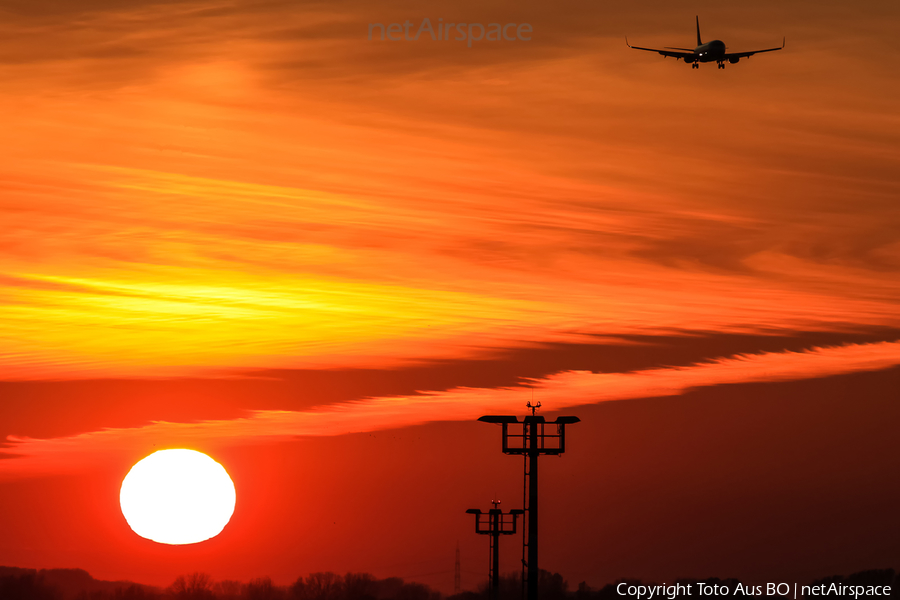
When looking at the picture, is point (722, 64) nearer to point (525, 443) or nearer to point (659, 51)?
point (659, 51)

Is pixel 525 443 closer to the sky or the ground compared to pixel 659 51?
closer to the ground

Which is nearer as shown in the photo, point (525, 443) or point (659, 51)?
point (525, 443)

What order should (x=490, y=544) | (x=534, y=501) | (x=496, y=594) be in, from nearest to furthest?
(x=534, y=501)
(x=496, y=594)
(x=490, y=544)

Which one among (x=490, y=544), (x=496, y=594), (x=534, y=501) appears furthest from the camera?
(x=490, y=544)

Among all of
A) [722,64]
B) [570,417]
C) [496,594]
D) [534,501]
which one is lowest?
[496,594]

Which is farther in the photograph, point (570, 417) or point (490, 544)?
point (490, 544)

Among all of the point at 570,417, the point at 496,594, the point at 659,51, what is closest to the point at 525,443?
the point at 570,417

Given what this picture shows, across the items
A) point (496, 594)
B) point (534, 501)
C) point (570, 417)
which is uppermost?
point (570, 417)

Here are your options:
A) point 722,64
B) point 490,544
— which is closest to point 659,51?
point 722,64

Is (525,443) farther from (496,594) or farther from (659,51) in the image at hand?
(659,51)
